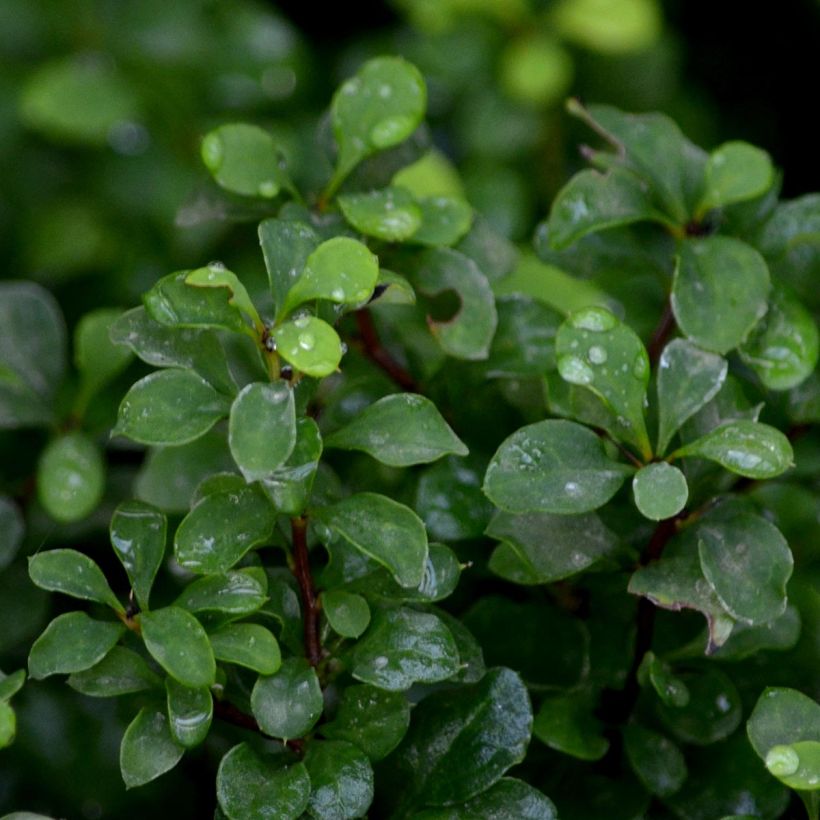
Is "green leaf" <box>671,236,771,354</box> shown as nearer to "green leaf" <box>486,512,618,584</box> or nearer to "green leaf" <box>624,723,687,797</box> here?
"green leaf" <box>486,512,618,584</box>

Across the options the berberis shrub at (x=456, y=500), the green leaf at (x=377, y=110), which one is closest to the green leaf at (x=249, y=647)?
the berberis shrub at (x=456, y=500)

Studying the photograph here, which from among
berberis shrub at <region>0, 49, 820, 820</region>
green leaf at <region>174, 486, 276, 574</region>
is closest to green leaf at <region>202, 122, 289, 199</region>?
berberis shrub at <region>0, 49, 820, 820</region>

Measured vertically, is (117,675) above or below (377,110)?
below

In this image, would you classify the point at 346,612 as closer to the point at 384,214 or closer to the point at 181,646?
the point at 181,646

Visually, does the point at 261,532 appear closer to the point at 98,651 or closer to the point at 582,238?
the point at 98,651

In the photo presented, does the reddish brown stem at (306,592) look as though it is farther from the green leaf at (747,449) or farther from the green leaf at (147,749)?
the green leaf at (747,449)

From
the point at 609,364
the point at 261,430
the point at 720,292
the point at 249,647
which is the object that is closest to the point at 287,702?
the point at 249,647

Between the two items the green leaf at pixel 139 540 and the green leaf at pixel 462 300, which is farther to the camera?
the green leaf at pixel 462 300
